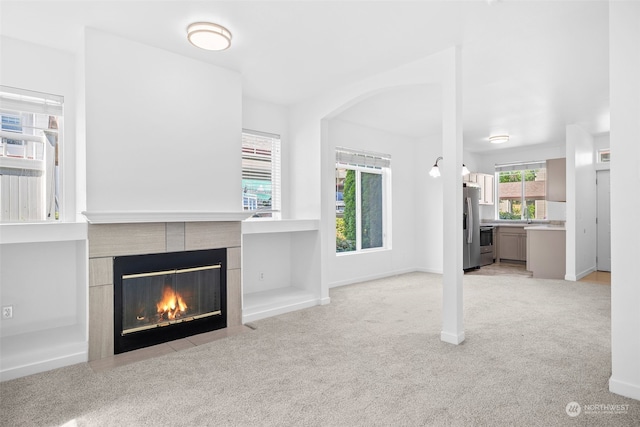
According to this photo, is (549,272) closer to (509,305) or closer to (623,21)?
(509,305)

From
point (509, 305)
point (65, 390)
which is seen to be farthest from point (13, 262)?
point (509, 305)

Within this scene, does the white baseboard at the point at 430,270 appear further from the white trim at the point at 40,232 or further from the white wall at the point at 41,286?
the white trim at the point at 40,232

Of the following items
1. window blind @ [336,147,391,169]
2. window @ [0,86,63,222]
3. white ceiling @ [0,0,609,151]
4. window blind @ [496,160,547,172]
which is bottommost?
window @ [0,86,63,222]

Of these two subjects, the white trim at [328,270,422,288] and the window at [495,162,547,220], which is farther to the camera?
the window at [495,162,547,220]

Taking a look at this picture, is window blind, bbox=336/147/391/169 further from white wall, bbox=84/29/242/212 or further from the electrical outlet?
the electrical outlet

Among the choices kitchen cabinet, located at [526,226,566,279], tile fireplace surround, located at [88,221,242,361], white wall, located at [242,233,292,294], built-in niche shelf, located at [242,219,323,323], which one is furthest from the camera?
kitchen cabinet, located at [526,226,566,279]

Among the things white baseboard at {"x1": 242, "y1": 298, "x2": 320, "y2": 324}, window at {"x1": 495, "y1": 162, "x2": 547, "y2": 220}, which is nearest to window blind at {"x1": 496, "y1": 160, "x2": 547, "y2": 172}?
window at {"x1": 495, "y1": 162, "x2": 547, "y2": 220}

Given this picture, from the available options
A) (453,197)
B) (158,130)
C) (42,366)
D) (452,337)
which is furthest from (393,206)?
(42,366)

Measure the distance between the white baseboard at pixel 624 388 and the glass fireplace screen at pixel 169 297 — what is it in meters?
3.25

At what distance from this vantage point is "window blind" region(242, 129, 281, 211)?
4.78m

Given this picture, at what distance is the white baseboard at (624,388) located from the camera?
2.27 metres

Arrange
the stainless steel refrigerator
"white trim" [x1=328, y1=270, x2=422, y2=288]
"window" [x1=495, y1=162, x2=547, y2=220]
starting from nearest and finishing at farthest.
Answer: "white trim" [x1=328, y1=270, x2=422, y2=288] → the stainless steel refrigerator → "window" [x1=495, y1=162, x2=547, y2=220]

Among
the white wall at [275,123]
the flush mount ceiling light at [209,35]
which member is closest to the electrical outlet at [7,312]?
the flush mount ceiling light at [209,35]

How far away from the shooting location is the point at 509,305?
459 centimetres
